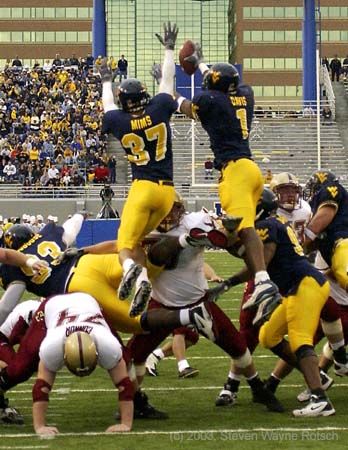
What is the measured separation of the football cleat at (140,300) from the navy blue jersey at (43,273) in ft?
1.80

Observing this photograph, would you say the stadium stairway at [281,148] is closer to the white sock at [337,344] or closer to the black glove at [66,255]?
the white sock at [337,344]

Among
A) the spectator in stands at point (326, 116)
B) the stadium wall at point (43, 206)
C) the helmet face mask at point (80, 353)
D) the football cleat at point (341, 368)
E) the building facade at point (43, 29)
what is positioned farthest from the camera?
the building facade at point (43, 29)

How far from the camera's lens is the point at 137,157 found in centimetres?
816

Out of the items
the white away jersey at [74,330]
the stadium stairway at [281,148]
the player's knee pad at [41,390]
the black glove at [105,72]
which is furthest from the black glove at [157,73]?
the stadium stairway at [281,148]

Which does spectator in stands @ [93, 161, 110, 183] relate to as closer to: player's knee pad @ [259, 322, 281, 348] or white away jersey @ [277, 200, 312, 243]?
white away jersey @ [277, 200, 312, 243]

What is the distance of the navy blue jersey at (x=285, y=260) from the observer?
7496 millimetres

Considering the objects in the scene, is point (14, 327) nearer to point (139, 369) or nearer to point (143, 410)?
point (139, 369)

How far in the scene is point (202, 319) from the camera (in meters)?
7.11

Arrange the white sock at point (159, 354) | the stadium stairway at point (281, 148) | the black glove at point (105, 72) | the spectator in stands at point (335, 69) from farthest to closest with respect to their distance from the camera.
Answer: the spectator in stands at point (335, 69) → the stadium stairway at point (281, 148) → the white sock at point (159, 354) → the black glove at point (105, 72)

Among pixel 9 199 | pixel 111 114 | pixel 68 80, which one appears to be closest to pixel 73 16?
pixel 68 80

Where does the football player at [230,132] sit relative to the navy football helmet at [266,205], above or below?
above

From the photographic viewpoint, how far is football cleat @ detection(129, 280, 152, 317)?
7.21 m

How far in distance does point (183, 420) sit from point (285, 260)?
1253mm

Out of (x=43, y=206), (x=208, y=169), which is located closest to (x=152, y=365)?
(x=208, y=169)
